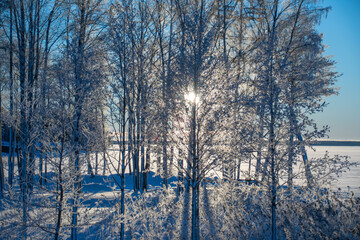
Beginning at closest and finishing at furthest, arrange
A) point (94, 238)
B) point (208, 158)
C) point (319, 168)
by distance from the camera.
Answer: point (319, 168) < point (208, 158) < point (94, 238)

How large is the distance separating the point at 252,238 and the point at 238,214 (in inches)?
25.6

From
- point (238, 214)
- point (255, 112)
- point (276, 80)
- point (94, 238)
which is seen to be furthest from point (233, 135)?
point (94, 238)

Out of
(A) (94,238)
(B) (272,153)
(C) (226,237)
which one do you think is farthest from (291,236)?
(A) (94,238)

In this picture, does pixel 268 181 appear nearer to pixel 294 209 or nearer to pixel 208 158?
pixel 208 158

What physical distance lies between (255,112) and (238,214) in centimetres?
267

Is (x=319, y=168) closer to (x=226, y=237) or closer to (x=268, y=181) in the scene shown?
(x=268, y=181)

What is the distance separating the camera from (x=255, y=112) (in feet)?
17.3

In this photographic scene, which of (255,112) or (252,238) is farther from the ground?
(255,112)

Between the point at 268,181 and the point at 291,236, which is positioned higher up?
the point at 268,181

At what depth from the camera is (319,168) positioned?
4742mm

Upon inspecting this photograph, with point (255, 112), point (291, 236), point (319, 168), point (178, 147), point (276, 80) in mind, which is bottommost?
point (291, 236)

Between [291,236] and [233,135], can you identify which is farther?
[233,135]

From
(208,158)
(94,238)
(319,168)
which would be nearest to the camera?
(319,168)

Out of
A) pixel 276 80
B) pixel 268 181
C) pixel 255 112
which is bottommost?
pixel 268 181
